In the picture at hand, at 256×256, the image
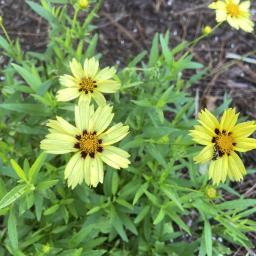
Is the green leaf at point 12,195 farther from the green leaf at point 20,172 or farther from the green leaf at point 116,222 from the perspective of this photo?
the green leaf at point 116,222

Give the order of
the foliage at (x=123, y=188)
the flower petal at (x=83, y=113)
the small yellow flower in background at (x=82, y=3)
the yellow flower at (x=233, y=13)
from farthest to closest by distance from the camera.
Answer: the yellow flower at (x=233, y=13) < the small yellow flower in background at (x=82, y=3) < the foliage at (x=123, y=188) < the flower petal at (x=83, y=113)

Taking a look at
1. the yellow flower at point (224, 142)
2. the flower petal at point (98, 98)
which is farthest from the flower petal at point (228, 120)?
the flower petal at point (98, 98)

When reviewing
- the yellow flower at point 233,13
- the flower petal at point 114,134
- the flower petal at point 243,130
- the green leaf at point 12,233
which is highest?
the yellow flower at point 233,13

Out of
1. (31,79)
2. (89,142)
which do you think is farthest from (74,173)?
(31,79)

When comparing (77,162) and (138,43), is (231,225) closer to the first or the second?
(77,162)

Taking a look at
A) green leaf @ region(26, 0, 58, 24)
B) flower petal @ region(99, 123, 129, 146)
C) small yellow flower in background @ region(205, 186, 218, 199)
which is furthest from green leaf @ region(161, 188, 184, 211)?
green leaf @ region(26, 0, 58, 24)

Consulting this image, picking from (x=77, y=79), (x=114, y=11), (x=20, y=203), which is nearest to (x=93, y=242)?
(x=20, y=203)

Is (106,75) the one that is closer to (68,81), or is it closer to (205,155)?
(68,81)
